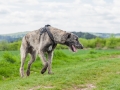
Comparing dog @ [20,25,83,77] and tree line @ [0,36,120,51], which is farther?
tree line @ [0,36,120,51]

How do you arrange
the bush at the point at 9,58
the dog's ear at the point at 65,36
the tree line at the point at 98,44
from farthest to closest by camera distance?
the tree line at the point at 98,44, the bush at the point at 9,58, the dog's ear at the point at 65,36

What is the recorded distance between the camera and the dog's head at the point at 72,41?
36.5ft

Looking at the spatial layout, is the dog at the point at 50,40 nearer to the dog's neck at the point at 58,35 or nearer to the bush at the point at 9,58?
the dog's neck at the point at 58,35

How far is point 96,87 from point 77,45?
2.41 m

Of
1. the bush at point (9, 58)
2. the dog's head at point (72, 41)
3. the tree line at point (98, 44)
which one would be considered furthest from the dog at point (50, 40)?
the tree line at point (98, 44)

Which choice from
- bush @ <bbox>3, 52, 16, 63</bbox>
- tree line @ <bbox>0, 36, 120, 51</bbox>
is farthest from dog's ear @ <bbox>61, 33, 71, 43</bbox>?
tree line @ <bbox>0, 36, 120, 51</bbox>

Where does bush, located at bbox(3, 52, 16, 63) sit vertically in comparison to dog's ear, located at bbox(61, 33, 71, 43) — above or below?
below

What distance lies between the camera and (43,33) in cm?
1138

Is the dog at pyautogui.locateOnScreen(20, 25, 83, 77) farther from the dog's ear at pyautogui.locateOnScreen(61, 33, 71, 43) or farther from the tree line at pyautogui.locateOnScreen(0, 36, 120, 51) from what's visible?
the tree line at pyautogui.locateOnScreen(0, 36, 120, 51)

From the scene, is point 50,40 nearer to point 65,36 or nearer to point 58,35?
point 58,35

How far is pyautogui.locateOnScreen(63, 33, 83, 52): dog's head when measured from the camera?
11133 millimetres

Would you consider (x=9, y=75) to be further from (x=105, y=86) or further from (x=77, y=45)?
(x=105, y=86)

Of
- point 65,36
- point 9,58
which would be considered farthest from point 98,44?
point 65,36

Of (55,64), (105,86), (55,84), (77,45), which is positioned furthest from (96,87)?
(55,64)
